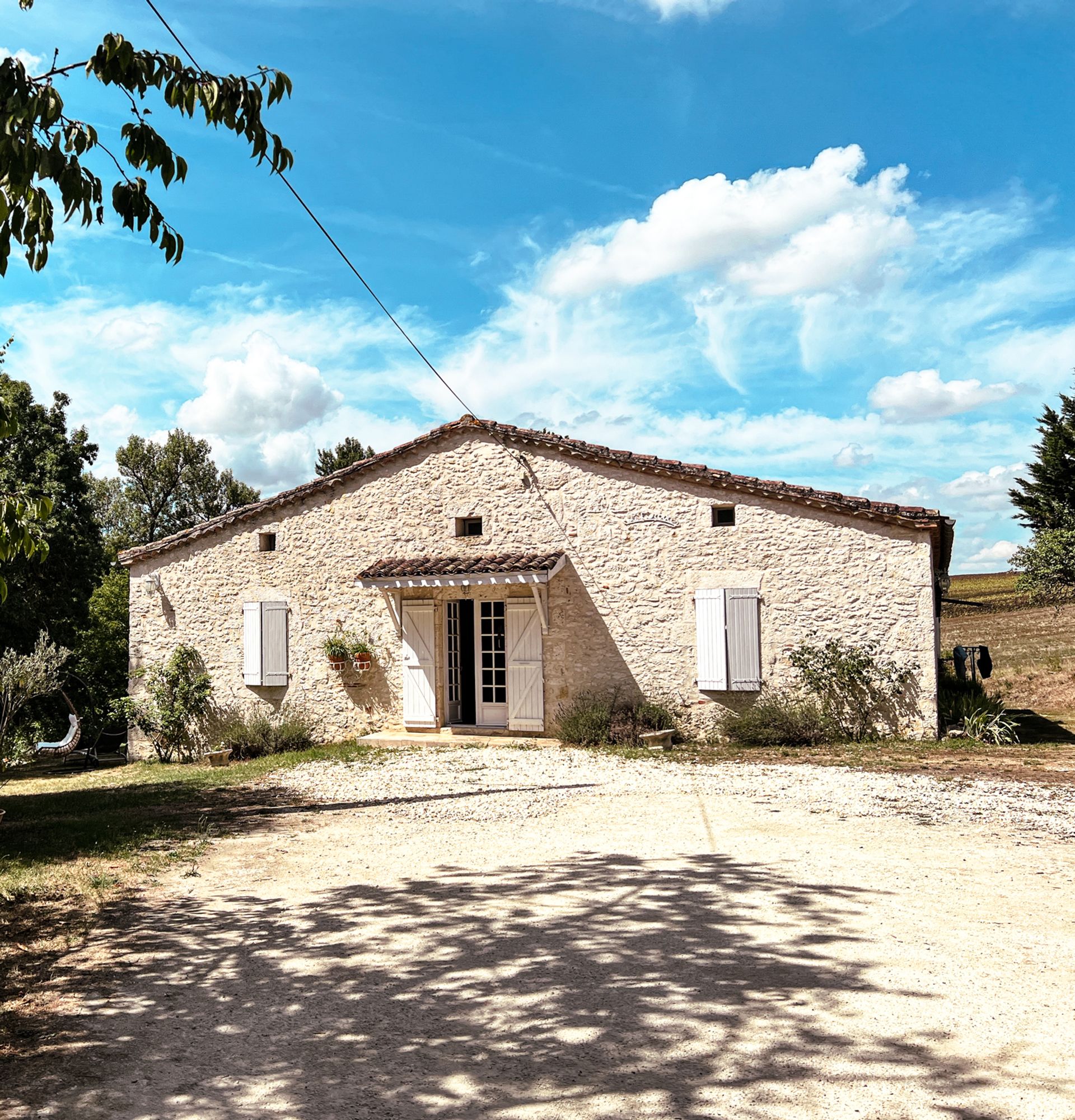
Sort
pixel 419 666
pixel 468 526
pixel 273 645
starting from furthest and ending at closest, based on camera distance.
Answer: pixel 273 645 < pixel 468 526 < pixel 419 666

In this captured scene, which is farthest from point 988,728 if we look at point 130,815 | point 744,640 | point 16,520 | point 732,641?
point 16,520

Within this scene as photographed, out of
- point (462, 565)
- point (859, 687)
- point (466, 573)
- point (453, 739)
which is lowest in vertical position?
point (453, 739)

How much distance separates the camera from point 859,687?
1148 cm

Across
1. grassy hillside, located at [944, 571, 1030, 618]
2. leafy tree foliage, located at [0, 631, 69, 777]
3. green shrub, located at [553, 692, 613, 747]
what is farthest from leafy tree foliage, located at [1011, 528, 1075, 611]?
leafy tree foliage, located at [0, 631, 69, 777]

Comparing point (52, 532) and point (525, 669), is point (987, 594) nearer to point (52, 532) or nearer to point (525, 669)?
point (525, 669)

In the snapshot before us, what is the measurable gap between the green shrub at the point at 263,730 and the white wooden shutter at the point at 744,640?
22.2 ft

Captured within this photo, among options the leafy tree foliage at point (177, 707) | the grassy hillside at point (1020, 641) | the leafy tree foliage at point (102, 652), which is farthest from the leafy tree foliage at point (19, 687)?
the grassy hillside at point (1020, 641)

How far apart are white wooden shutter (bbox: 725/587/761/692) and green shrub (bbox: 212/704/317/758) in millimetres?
6752

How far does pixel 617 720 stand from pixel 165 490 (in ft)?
89.3

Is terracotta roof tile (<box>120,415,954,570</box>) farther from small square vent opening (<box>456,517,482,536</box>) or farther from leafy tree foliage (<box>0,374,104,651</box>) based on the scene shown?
leafy tree foliage (<box>0,374,104,651</box>)

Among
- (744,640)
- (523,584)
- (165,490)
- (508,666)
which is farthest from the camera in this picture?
(165,490)

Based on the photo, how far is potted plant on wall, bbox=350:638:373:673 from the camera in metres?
13.4

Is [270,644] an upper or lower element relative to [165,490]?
lower

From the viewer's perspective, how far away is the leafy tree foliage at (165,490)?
32.8 metres
